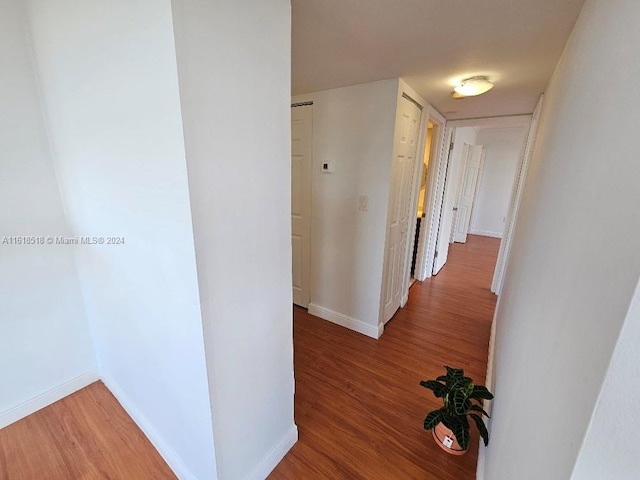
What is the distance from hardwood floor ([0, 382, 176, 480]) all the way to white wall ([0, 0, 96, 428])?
0.16m

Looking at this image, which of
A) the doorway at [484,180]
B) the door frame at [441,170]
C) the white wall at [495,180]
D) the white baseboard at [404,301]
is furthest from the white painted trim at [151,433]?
the white wall at [495,180]

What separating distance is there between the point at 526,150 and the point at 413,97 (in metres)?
1.53

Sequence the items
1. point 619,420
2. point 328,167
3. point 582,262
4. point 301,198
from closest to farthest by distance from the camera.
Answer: point 619,420
point 582,262
point 328,167
point 301,198

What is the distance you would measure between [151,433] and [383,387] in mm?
1444

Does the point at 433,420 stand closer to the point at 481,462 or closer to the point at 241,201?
the point at 481,462

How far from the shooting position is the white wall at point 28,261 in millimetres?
1339

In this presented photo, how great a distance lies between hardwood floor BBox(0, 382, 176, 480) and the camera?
131 centimetres

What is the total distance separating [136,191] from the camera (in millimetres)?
1001

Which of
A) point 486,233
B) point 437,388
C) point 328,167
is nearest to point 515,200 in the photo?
point 328,167

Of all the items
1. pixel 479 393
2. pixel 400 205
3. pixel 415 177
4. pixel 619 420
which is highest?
pixel 415 177

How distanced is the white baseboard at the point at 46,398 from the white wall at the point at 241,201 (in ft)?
4.60

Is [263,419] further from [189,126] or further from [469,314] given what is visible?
[469,314]

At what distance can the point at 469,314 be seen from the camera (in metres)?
2.88

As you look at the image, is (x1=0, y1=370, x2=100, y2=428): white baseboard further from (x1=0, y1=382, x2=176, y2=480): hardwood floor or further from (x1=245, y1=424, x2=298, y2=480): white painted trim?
(x1=245, y1=424, x2=298, y2=480): white painted trim
